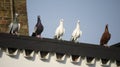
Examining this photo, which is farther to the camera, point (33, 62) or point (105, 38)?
point (105, 38)

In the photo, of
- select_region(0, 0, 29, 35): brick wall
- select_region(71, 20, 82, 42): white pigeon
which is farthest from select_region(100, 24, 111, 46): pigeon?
select_region(0, 0, 29, 35): brick wall

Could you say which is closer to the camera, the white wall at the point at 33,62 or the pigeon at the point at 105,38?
the white wall at the point at 33,62

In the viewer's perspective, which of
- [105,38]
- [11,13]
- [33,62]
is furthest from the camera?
[11,13]

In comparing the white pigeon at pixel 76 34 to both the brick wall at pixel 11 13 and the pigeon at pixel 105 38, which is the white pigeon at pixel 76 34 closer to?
the pigeon at pixel 105 38

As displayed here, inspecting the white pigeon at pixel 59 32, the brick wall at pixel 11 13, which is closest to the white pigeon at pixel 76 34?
the white pigeon at pixel 59 32

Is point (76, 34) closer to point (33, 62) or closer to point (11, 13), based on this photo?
point (33, 62)

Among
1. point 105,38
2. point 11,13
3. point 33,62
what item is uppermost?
point 11,13

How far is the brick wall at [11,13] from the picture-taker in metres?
23.5

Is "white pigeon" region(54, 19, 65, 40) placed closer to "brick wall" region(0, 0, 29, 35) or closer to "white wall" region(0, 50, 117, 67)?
"white wall" region(0, 50, 117, 67)

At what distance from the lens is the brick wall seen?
23531 millimetres

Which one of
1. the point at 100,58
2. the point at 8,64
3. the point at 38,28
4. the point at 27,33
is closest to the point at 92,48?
the point at 100,58

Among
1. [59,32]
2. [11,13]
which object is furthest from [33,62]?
[11,13]

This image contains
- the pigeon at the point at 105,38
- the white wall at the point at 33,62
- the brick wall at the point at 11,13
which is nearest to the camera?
the white wall at the point at 33,62

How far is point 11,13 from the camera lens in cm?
2378
